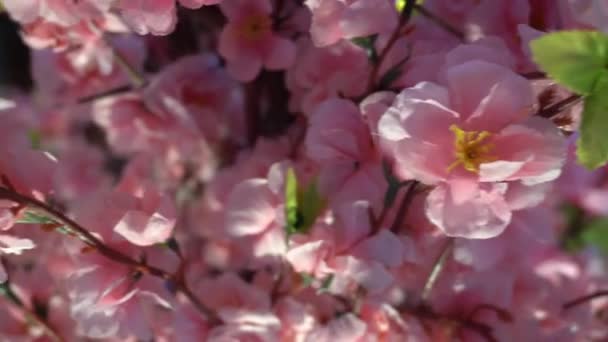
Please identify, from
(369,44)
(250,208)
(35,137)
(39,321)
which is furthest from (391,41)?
(35,137)

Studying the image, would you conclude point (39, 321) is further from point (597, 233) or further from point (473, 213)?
point (597, 233)

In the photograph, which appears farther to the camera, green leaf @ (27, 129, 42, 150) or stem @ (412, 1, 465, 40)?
green leaf @ (27, 129, 42, 150)

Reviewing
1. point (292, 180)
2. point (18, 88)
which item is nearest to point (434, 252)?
point (292, 180)

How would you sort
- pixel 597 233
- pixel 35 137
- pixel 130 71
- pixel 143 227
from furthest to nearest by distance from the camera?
pixel 597 233 → pixel 35 137 → pixel 130 71 → pixel 143 227

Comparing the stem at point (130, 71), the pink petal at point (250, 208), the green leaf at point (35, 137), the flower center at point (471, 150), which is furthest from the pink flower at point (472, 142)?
the green leaf at point (35, 137)

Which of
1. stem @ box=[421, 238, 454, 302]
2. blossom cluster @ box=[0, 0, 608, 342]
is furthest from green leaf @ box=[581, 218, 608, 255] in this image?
stem @ box=[421, 238, 454, 302]

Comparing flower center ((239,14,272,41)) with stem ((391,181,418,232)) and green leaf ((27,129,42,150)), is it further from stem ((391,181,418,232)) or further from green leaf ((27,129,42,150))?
green leaf ((27,129,42,150))
